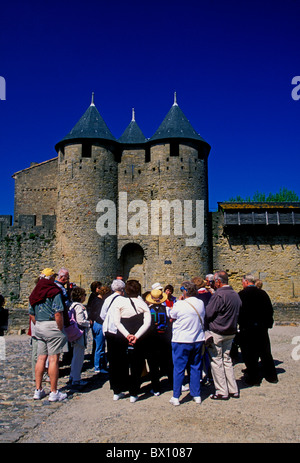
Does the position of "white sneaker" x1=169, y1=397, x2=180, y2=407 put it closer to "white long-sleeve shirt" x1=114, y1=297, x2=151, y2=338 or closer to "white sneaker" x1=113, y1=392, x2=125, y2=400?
"white sneaker" x1=113, y1=392, x2=125, y2=400

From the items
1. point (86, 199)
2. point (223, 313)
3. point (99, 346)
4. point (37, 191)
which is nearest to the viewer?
point (223, 313)

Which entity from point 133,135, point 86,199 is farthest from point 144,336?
point 133,135

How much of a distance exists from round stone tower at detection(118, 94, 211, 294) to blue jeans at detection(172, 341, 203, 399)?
43.1ft

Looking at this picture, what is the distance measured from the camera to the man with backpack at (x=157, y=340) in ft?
19.1

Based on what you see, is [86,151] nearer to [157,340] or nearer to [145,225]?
[145,225]

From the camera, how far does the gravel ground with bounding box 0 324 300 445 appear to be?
418cm

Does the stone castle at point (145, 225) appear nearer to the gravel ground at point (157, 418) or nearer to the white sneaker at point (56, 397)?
the gravel ground at point (157, 418)

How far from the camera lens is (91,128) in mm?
20359

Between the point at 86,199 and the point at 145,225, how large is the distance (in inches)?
125

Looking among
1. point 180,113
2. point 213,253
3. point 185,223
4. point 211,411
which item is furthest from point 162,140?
point 211,411

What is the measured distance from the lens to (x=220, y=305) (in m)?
5.75

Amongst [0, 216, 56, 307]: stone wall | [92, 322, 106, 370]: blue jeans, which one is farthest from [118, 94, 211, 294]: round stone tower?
[92, 322, 106, 370]: blue jeans

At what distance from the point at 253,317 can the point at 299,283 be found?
1543cm
